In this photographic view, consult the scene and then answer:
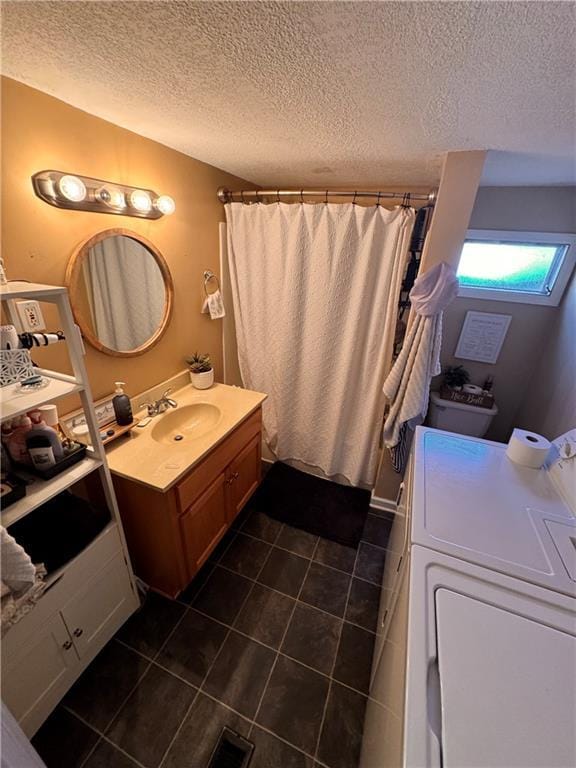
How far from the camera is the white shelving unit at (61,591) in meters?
0.90

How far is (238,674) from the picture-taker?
1.26m

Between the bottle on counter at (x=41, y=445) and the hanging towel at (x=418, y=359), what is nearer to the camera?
the bottle on counter at (x=41, y=445)

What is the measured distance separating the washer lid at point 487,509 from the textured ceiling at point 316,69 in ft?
3.81

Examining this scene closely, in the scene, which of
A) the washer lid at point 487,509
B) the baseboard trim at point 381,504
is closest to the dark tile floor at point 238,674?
the baseboard trim at point 381,504

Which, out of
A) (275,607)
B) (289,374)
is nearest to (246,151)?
(289,374)

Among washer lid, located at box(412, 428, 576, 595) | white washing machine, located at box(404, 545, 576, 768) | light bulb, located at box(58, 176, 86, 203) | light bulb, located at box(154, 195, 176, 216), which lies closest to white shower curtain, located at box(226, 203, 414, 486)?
light bulb, located at box(154, 195, 176, 216)

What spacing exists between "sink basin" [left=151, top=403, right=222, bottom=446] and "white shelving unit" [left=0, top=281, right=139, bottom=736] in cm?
46

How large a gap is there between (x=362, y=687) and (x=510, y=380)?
2.29 meters

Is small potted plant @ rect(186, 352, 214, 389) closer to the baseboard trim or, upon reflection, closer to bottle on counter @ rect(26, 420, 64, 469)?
bottle on counter @ rect(26, 420, 64, 469)

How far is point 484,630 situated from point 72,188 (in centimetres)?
180

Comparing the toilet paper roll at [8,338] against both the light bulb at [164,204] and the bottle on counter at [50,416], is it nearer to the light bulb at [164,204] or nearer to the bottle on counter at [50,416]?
the bottle on counter at [50,416]

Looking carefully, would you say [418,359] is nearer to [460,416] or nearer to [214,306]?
[460,416]

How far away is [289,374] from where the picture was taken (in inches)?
83.4

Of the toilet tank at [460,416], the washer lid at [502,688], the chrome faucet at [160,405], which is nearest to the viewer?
the washer lid at [502,688]
